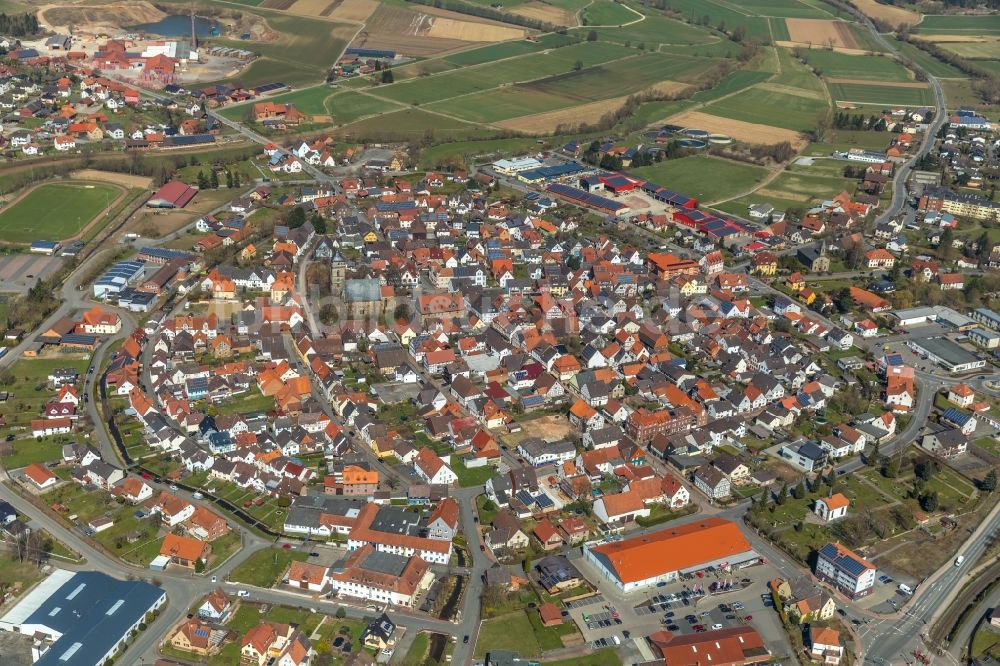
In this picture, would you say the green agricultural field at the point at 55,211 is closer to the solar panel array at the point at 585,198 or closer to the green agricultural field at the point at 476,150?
the green agricultural field at the point at 476,150

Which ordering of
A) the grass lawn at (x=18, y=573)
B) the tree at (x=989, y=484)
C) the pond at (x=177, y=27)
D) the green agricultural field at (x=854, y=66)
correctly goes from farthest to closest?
1. the pond at (x=177, y=27)
2. the green agricultural field at (x=854, y=66)
3. the tree at (x=989, y=484)
4. the grass lawn at (x=18, y=573)

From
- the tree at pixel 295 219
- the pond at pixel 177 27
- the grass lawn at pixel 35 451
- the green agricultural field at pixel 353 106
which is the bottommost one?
the grass lawn at pixel 35 451

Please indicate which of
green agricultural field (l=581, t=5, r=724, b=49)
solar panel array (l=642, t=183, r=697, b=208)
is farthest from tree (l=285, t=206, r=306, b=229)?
green agricultural field (l=581, t=5, r=724, b=49)

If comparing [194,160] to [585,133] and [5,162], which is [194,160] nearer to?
[5,162]

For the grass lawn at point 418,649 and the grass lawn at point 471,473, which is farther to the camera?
the grass lawn at point 471,473

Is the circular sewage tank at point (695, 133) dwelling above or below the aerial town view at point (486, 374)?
above

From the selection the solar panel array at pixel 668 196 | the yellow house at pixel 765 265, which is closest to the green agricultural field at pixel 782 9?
the solar panel array at pixel 668 196

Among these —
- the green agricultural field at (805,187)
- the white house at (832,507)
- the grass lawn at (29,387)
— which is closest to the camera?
the white house at (832,507)

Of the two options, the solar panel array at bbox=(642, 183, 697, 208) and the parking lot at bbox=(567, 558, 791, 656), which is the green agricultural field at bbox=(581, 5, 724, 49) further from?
the parking lot at bbox=(567, 558, 791, 656)
